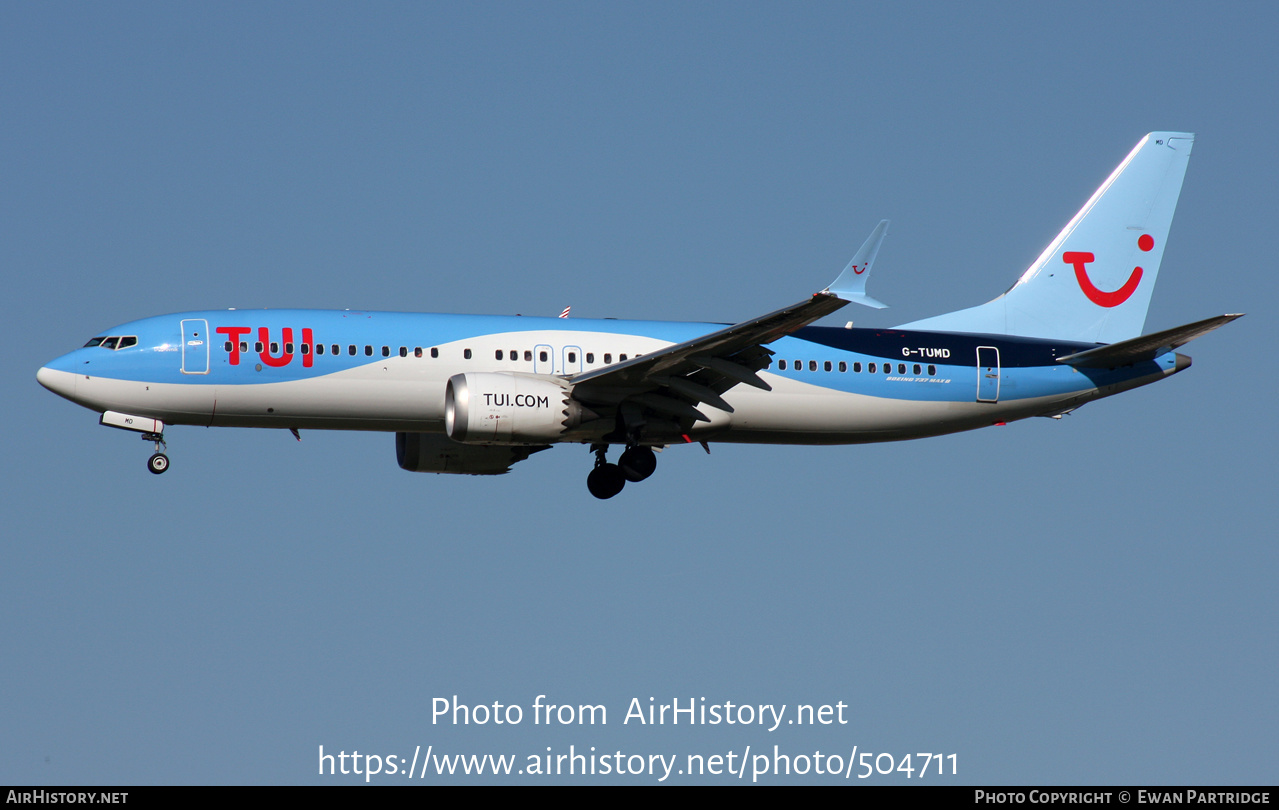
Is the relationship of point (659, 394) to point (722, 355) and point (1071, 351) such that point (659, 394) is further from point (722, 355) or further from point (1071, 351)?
point (1071, 351)

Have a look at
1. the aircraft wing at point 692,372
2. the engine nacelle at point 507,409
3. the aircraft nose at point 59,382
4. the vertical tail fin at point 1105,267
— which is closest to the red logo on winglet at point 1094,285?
the vertical tail fin at point 1105,267

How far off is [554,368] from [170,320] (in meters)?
9.01

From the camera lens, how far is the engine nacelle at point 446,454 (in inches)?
1642

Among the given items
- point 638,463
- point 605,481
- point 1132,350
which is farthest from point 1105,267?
point 605,481

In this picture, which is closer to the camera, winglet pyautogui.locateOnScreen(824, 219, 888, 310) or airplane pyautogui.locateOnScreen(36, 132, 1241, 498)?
winglet pyautogui.locateOnScreen(824, 219, 888, 310)

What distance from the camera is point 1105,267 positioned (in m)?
44.2

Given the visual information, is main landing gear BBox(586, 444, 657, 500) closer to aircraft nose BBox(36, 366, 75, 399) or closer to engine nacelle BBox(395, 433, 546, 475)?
engine nacelle BBox(395, 433, 546, 475)

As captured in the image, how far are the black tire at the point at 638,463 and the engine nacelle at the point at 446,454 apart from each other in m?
2.97

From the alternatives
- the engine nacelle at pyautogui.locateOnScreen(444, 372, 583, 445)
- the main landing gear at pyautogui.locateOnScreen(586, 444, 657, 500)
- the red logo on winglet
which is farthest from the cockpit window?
the red logo on winglet

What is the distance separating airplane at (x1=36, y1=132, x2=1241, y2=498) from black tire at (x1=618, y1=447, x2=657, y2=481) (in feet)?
0.15

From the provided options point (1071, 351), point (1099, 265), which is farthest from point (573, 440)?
point (1099, 265)

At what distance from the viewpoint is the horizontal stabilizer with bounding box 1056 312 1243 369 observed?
37875 millimetres

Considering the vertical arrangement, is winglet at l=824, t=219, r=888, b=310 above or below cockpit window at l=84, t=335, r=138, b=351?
above

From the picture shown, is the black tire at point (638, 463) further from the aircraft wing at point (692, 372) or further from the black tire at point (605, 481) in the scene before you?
the aircraft wing at point (692, 372)
